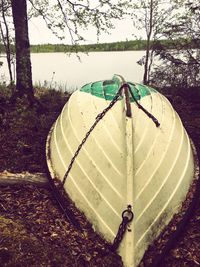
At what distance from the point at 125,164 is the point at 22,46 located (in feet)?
19.9

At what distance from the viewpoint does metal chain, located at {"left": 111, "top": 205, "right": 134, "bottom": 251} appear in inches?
156

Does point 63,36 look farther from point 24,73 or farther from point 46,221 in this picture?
point 46,221

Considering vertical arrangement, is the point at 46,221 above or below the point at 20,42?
below

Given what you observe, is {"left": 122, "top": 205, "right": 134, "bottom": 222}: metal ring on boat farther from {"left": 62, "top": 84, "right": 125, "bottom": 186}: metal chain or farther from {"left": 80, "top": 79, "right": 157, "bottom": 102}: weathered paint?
{"left": 80, "top": 79, "right": 157, "bottom": 102}: weathered paint

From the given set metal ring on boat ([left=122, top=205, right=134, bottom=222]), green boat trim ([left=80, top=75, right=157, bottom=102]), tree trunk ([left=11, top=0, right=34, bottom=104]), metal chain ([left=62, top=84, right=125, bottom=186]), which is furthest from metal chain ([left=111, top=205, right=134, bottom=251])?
tree trunk ([left=11, top=0, right=34, bottom=104])

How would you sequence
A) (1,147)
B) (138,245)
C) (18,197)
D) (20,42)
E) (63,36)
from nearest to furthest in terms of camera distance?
(138,245)
(18,197)
(1,147)
(20,42)
(63,36)

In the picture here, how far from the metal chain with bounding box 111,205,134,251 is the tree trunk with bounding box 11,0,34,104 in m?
6.18

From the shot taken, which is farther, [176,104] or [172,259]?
[176,104]

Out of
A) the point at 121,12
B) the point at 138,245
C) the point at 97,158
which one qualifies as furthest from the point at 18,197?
the point at 121,12

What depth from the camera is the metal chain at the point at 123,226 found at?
3971mm

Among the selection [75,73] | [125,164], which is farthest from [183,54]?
[75,73]

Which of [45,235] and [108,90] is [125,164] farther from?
[108,90]

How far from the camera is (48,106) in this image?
10.0 metres

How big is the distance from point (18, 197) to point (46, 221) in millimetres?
810
